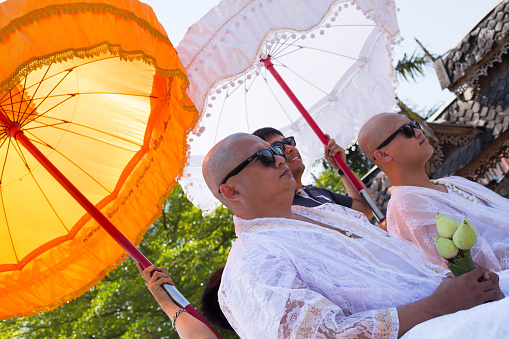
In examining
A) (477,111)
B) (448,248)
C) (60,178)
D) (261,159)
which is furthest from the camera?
(477,111)

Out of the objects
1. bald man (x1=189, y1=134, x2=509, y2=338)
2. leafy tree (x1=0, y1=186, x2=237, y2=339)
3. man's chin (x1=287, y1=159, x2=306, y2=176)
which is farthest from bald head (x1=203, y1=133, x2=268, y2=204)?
leafy tree (x1=0, y1=186, x2=237, y2=339)

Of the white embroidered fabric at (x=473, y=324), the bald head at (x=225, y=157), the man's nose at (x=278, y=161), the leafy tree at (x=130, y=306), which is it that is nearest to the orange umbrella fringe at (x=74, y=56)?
the bald head at (x=225, y=157)

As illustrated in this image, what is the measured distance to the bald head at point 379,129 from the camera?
378 cm

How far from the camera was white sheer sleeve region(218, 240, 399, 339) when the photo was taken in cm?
212

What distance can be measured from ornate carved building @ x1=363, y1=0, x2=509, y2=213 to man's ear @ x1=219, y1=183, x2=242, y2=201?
16.7 feet

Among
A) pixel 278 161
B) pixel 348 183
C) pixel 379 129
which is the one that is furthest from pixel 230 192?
pixel 348 183

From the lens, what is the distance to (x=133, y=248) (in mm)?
3871

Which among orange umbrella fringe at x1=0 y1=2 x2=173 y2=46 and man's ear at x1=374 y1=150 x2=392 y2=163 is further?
man's ear at x1=374 y1=150 x2=392 y2=163

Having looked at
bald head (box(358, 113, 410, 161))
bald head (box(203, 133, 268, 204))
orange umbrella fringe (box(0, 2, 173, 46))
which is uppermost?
orange umbrella fringe (box(0, 2, 173, 46))

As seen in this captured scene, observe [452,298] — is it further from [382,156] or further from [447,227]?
[382,156]

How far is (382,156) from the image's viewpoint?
12.5 ft

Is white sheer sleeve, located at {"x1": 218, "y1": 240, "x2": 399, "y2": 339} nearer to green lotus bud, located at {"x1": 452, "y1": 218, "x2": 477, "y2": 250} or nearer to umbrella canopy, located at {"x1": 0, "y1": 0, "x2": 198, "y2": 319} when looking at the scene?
green lotus bud, located at {"x1": 452, "y1": 218, "x2": 477, "y2": 250}

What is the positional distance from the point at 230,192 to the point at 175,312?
82 cm

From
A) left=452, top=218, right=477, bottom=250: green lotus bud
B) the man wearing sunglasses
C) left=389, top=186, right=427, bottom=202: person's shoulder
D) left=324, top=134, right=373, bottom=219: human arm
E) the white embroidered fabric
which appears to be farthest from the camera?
left=324, top=134, right=373, bottom=219: human arm
